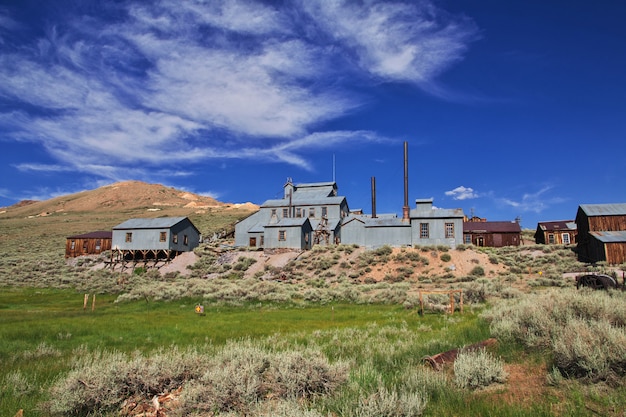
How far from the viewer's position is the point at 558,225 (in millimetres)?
59219

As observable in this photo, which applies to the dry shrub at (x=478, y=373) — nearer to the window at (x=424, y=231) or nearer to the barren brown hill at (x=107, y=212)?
the window at (x=424, y=231)

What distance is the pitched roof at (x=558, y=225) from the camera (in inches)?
2282

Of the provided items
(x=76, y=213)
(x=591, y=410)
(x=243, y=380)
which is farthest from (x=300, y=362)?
(x=76, y=213)

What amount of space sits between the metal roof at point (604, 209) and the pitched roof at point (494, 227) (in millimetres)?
15668

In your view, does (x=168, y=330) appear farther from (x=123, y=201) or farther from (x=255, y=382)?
(x=123, y=201)

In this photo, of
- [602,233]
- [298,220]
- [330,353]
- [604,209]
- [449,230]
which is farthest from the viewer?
[298,220]

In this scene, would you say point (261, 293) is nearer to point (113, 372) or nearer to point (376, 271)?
point (376, 271)

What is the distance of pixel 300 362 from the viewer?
6637 millimetres

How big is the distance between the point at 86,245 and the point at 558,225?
70979 millimetres

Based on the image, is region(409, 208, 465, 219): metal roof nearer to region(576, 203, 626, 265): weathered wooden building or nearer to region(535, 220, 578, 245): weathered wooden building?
region(576, 203, 626, 265): weathered wooden building

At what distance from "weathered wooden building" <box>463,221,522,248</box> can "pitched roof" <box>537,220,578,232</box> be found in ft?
14.1

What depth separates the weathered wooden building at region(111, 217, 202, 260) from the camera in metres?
53.1

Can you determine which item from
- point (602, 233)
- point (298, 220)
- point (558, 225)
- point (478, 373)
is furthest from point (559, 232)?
point (478, 373)

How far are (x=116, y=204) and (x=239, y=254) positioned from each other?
94576 mm
